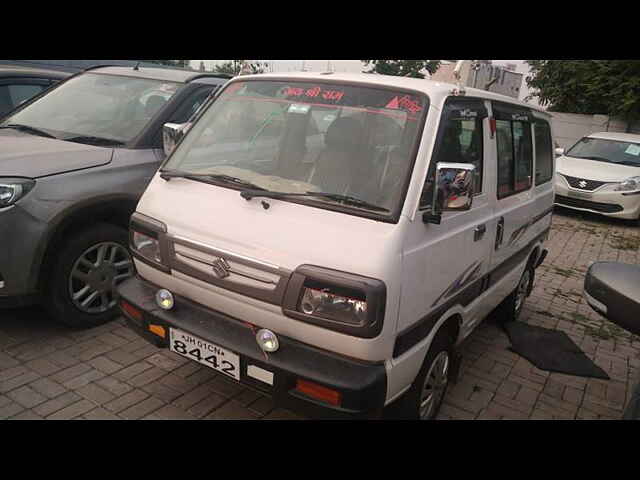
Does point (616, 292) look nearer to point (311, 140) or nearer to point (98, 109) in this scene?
point (311, 140)

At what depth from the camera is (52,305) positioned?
3.71 metres

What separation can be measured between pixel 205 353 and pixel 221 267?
48 centimetres

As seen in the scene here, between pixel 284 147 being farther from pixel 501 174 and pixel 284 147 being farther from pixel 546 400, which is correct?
pixel 546 400

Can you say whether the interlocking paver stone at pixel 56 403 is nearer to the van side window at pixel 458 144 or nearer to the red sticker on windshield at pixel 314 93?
the red sticker on windshield at pixel 314 93

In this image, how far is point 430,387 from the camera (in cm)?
315

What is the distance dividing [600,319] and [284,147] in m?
4.31

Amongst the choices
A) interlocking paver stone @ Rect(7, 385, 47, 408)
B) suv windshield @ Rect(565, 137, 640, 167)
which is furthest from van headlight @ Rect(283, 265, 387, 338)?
suv windshield @ Rect(565, 137, 640, 167)

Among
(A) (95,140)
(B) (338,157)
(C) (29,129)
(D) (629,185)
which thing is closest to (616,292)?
(B) (338,157)

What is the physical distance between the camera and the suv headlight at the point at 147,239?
2934 mm

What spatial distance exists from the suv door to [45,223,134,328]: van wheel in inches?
101

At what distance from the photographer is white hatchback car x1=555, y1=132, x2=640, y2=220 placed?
1024 centimetres

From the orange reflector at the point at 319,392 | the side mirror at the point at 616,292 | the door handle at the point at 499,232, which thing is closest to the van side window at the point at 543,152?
the door handle at the point at 499,232

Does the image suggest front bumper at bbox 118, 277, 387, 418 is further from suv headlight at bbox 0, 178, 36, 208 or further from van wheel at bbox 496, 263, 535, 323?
van wheel at bbox 496, 263, 535, 323

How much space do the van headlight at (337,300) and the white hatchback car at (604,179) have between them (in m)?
9.83
